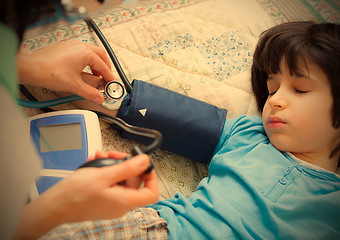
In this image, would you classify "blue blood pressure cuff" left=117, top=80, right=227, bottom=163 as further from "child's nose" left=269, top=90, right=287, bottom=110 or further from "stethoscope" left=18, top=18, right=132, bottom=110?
"child's nose" left=269, top=90, right=287, bottom=110

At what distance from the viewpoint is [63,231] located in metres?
0.53

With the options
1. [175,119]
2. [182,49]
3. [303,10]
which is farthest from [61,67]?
[303,10]

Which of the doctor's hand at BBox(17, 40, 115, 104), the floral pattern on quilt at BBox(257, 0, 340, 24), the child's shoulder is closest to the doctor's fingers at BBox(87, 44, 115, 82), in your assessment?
the doctor's hand at BBox(17, 40, 115, 104)

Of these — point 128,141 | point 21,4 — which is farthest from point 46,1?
point 128,141

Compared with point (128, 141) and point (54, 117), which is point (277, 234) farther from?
point (54, 117)

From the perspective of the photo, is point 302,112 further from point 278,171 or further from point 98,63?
point 98,63

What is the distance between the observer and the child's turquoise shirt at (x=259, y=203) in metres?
0.62

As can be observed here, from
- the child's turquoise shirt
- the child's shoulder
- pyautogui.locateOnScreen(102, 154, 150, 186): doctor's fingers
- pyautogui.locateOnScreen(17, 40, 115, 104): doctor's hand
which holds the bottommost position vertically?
the child's turquoise shirt

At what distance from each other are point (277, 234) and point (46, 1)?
636 mm

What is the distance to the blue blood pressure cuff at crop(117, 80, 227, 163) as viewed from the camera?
0.75m

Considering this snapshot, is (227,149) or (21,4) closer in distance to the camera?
(21,4)

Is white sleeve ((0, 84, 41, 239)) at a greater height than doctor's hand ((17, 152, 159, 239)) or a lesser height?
greater

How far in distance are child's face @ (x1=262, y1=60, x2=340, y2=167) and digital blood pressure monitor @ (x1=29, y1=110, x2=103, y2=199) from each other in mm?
461

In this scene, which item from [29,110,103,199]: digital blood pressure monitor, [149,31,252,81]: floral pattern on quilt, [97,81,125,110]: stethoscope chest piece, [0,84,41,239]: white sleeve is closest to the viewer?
[0,84,41,239]: white sleeve
